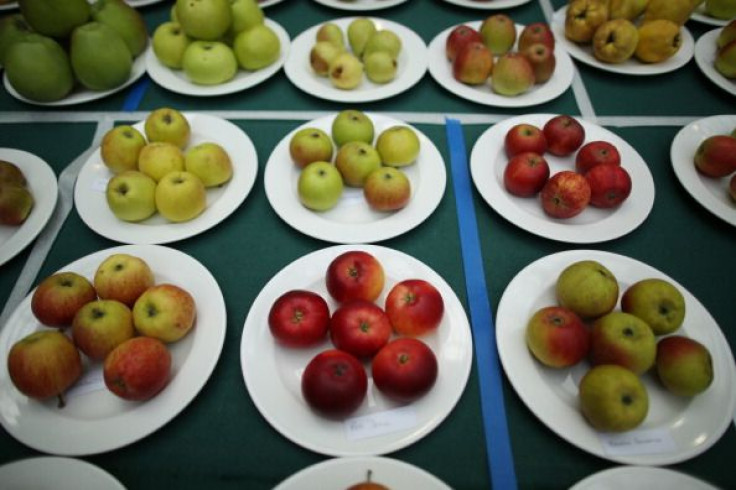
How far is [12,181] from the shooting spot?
134cm

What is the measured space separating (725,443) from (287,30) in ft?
6.61

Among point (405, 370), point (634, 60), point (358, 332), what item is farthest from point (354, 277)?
point (634, 60)

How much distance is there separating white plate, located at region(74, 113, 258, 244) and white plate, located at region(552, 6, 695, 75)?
1.31 metres

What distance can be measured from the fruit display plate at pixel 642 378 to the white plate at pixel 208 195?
820 mm

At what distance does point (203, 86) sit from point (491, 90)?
1050 mm

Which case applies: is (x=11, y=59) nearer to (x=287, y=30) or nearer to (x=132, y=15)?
(x=132, y=15)

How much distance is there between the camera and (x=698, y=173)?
1.41 metres

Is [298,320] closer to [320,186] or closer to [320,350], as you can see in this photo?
[320,350]

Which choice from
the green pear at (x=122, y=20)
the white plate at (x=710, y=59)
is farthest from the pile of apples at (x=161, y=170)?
the white plate at (x=710, y=59)

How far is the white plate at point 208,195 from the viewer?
128 cm

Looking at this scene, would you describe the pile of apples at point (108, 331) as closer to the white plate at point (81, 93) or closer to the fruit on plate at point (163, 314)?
the fruit on plate at point (163, 314)

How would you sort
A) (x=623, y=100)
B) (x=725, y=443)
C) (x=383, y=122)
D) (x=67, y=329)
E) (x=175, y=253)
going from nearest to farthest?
(x=725, y=443)
(x=67, y=329)
(x=175, y=253)
(x=383, y=122)
(x=623, y=100)

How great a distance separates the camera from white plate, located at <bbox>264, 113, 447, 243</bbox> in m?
1.26

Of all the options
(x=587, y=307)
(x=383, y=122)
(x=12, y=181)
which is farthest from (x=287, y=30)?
(x=587, y=307)
